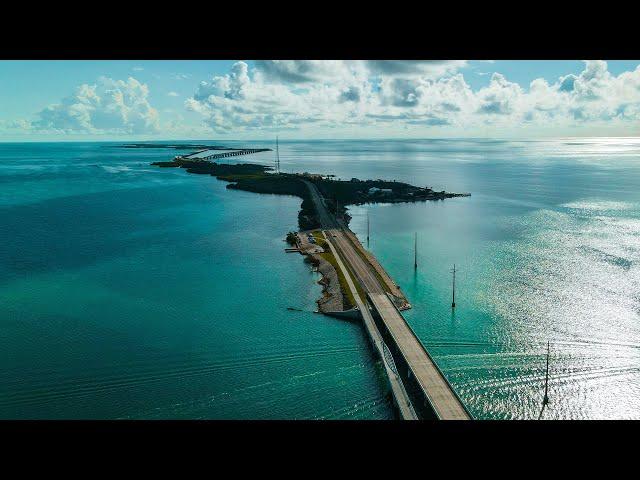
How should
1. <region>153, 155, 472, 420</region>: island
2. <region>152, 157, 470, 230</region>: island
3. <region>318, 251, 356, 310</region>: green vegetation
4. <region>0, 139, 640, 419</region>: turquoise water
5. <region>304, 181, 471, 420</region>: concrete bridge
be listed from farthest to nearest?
<region>152, 157, 470, 230</region>: island < <region>318, 251, 356, 310</region>: green vegetation < <region>0, 139, 640, 419</region>: turquoise water < <region>153, 155, 472, 420</region>: island < <region>304, 181, 471, 420</region>: concrete bridge

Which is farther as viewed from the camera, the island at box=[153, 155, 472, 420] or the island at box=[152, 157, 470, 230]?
the island at box=[152, 157, 470, 230]

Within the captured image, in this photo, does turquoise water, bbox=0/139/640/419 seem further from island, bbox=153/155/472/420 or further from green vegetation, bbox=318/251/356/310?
green vegetation, bbox=318/251/356/310

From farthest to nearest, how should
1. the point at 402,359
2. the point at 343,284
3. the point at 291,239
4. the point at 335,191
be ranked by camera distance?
the point at 335,191
the point at 291,239
the point at 343,284
the point at 402,359

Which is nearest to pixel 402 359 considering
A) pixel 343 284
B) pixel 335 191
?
pixel 343 284

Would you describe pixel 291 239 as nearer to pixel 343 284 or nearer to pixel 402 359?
pixel 343 284

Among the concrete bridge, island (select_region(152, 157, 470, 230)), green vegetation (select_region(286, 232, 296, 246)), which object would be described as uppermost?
island (select_region(152, 157, 470, 230))

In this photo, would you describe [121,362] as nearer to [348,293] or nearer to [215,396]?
[215,396]

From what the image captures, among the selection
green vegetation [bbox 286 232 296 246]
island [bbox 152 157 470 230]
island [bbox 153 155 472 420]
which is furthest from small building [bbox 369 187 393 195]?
green vegetation [bbox 286 232 296 246]
